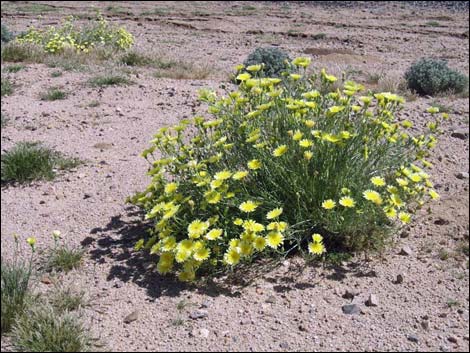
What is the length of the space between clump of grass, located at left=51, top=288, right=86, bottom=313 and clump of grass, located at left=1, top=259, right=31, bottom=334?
0.52 ft

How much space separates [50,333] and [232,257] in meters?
1.01

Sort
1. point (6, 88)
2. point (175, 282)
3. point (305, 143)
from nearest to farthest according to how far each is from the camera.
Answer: point (305, 143), point (175, 282), point (6, 88)

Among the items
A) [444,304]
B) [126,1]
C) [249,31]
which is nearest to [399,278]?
[444,304]

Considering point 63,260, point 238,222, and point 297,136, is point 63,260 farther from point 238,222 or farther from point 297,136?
point 297,136

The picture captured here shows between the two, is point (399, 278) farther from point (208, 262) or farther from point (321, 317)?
point (208, 262)

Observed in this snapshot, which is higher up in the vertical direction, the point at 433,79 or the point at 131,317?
the point at 433,79

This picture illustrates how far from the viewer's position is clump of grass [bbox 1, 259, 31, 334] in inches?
120

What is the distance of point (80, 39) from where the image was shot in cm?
1046

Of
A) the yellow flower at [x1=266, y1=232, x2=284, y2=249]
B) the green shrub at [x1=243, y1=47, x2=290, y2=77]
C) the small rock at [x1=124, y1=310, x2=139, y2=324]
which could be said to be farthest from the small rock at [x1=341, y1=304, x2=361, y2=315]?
the green shrub at [x1=243, y1=47, x2=290, y2=77]

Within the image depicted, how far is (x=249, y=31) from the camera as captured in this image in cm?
1562

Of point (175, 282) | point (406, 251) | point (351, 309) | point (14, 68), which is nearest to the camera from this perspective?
point (351, 309)

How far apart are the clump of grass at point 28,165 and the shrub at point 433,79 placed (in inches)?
169

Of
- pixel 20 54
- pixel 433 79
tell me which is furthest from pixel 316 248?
pixel 20 54

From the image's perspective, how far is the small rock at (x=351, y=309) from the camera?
3197 mm
